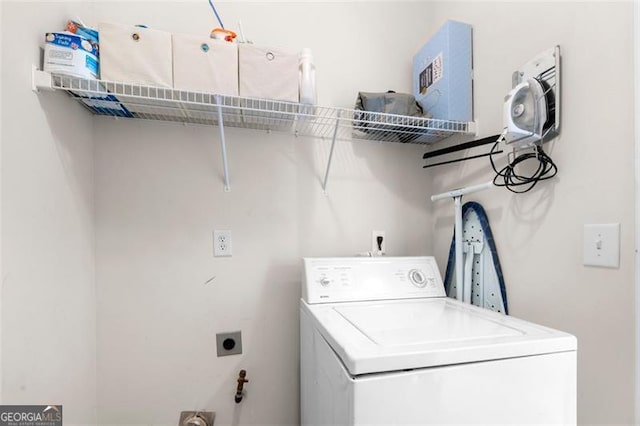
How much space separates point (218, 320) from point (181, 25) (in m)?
1.45

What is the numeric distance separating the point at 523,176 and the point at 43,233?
1740 mm

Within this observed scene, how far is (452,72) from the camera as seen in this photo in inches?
54.7

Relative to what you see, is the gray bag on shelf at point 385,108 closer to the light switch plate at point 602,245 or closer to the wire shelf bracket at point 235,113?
the wire shelf bracket at point 235,113

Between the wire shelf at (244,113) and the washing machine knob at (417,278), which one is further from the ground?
the wire shelf at (244,113)

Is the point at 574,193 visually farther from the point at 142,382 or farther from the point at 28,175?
the point at 142,382

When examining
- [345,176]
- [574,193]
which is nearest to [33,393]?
[345,176]

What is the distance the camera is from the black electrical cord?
40.4 inches

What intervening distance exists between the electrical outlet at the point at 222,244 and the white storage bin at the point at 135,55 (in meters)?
0.68

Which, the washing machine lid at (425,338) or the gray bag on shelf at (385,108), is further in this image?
the gray bag on shelf at (385,108)

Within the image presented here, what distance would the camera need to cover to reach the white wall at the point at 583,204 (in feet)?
2.73

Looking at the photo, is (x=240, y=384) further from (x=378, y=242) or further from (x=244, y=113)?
(x=244, y=113)

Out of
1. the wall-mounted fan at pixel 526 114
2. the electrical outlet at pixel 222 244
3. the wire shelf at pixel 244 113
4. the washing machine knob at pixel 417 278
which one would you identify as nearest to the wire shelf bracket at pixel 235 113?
the wire shelf at pixel 244 113

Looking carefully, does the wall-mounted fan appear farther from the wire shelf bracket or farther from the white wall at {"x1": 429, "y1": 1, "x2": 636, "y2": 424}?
the wire shelf bracket

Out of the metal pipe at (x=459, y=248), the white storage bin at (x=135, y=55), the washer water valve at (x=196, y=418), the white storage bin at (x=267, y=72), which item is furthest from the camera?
the metal pipe at (x=459, y=248)
